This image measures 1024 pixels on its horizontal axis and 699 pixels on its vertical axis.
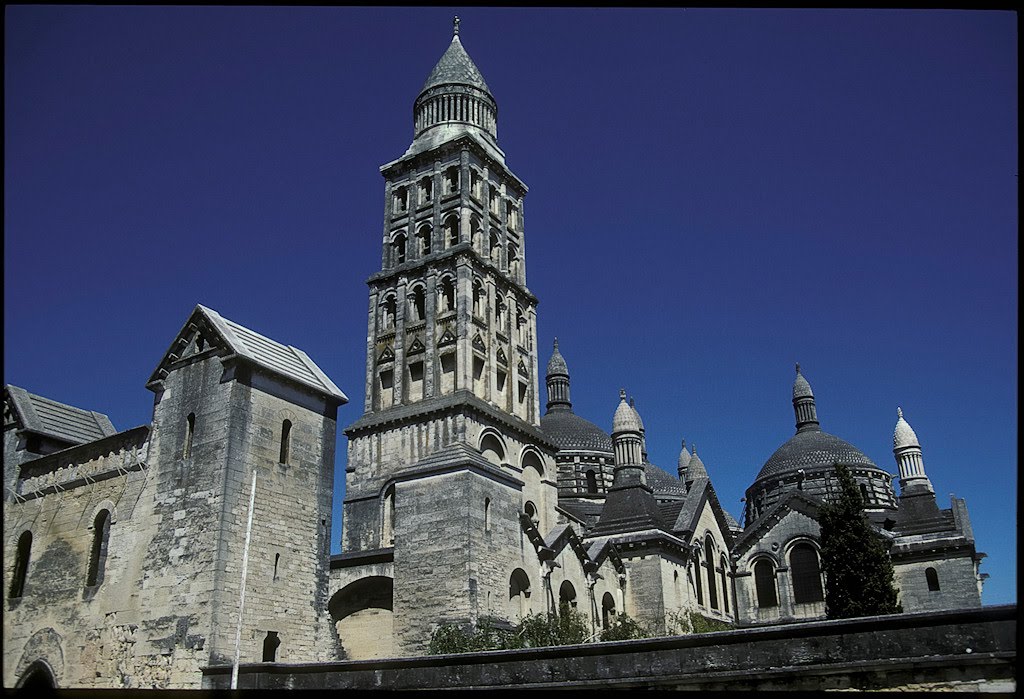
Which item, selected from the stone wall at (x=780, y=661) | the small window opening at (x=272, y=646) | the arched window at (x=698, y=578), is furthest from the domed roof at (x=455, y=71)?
the stone wall at (x=780, y=661)

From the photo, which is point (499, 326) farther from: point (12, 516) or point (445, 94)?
point (12, 516)

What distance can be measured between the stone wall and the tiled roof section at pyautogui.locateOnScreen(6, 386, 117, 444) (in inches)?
632

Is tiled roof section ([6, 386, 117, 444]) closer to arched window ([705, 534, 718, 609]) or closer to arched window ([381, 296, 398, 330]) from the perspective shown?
arched window ([381, 296, 398, 330])

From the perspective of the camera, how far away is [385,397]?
4000 centimetres

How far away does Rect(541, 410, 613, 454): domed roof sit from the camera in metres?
62.4

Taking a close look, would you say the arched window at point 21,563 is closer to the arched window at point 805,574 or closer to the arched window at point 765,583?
the arched window at point 765,583

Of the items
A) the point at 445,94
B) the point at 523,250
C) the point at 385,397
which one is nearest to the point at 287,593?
the point at 385,397

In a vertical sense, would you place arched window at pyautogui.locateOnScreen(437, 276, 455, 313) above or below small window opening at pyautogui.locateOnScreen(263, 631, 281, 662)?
above

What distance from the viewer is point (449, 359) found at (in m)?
39.0

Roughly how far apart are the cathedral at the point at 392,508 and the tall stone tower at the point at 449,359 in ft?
0.37

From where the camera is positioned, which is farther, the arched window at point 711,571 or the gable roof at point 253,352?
the arched window at point 711,571

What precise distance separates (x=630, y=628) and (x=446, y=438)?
1046cm

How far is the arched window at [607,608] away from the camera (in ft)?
116

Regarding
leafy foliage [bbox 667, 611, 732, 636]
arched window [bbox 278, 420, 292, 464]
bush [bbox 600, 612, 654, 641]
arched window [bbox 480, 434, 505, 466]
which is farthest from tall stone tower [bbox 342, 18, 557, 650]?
leafy foliage [bbox 667, 611, 732, 636]
